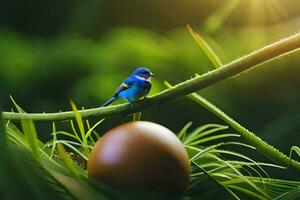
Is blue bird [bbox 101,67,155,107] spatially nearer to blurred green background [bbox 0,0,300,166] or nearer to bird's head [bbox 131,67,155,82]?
bird's head [bbox 131,67,155,82]

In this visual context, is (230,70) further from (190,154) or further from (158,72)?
(158,72)

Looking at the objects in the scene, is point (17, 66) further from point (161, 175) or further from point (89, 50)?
point (161, 175)

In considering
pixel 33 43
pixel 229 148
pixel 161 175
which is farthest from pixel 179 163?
pixel 33 43

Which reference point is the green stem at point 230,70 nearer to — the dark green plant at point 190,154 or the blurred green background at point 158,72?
the dark green plant at point 190,154

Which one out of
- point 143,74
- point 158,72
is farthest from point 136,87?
point 158,72


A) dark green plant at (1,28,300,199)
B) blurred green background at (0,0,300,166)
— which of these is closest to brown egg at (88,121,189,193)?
dark green plant at (1,28,300,199)

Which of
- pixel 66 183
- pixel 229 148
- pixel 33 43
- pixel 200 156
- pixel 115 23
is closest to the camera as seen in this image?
pixel 66 183
